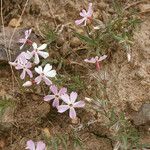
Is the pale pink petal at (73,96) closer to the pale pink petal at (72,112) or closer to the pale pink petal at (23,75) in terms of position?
the pale pink petal at (72,112)

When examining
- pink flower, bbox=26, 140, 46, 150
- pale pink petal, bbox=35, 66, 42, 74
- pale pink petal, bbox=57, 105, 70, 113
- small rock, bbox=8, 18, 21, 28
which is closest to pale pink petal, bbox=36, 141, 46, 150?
pink flower, bbox=26, 140, 46, 150

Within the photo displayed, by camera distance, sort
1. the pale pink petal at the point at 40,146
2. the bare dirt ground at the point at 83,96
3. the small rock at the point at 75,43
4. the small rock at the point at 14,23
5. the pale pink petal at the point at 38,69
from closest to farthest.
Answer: the pale pink petal at the point at 40,146 < the pale pink petal at the point at 38,69 < the bare dirt ground at the point at 83,96 < the small rock at the point at 75,43 < the small rock at the point at 14,23

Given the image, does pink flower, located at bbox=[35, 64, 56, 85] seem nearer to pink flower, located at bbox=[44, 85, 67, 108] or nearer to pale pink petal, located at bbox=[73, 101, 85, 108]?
pink flower, located at bbox=[44, 85, 67, 108]

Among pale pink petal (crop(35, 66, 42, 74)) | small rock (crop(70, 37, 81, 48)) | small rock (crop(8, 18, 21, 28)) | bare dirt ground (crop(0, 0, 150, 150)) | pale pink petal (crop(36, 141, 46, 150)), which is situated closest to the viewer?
pale pink petal (crop(36, 141, 46, 150))

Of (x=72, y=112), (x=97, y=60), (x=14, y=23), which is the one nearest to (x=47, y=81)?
(x=72, y=112)

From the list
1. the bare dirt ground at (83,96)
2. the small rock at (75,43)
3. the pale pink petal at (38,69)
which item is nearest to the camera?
the pale pink petal at (38,69)

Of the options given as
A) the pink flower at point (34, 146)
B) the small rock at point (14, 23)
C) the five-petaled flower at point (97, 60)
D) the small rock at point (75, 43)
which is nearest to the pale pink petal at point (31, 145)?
the pink flower at point (34, 146)

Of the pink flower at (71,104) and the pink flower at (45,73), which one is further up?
Result: the pink flower at (45,73)

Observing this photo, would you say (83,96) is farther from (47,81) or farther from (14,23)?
(14,23)

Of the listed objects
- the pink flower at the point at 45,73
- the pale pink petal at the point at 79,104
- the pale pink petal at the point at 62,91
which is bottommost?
the pale pink petal at the point at 79,104
